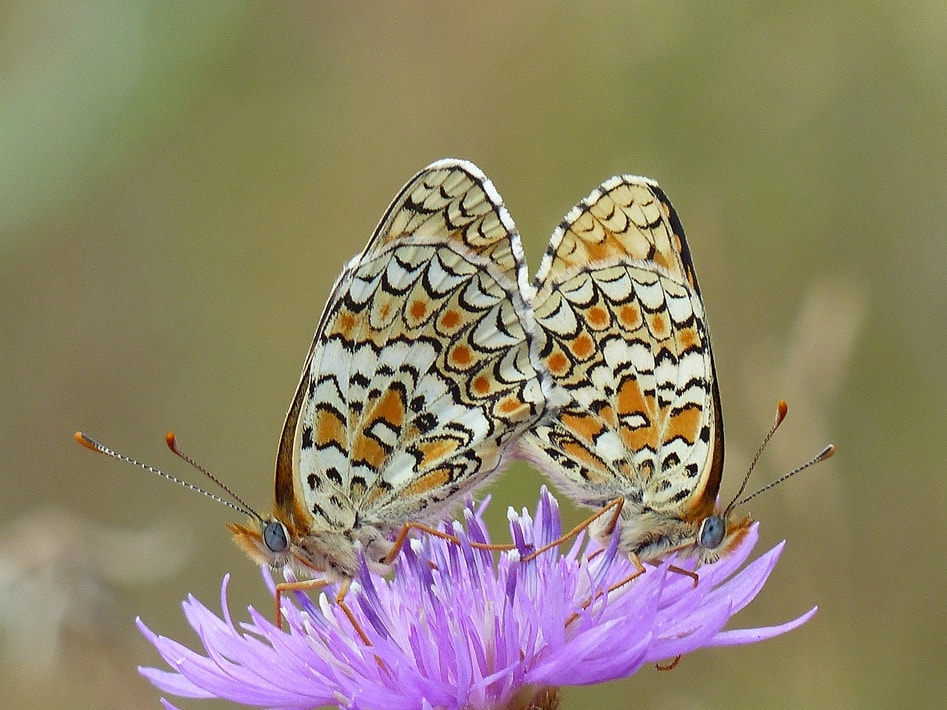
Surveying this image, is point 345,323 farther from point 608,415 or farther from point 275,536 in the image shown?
point 608,415

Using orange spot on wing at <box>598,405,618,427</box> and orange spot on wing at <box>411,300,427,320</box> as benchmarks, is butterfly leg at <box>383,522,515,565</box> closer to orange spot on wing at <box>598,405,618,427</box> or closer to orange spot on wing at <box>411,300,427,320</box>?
orange spot on wing at <box>598,405,618,427</box>

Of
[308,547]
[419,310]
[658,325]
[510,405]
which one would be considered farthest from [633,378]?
[308,547]

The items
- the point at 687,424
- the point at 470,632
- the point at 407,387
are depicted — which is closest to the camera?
the point at 470,632

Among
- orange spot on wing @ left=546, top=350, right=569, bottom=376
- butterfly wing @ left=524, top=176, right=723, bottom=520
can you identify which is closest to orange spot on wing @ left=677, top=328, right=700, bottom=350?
butterfly wing @ left=524, top=176, right=723, bottom=520

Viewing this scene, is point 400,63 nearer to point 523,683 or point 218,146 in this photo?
point 218,146

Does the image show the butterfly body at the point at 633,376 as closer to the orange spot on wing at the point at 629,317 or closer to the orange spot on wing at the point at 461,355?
the orange spot on wing at the point at 629,317

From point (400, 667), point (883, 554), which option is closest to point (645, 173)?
point (883, 554)
